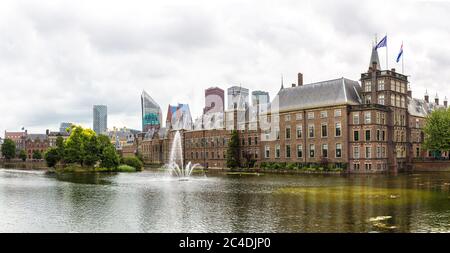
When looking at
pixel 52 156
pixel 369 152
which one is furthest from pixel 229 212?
pixel 52 156

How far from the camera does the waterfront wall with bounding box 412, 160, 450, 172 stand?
79.1m

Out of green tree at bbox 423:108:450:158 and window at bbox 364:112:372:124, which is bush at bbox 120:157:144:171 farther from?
green tree at bbox 423:108:450:158

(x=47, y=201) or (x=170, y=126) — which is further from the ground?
(x=170, y=126)

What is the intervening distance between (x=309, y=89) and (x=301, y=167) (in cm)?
1675

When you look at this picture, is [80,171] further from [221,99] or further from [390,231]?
[390,231]

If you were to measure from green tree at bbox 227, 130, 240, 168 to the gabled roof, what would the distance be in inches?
504

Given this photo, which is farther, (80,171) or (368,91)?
(80,171)

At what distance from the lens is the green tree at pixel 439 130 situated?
78.8 metres

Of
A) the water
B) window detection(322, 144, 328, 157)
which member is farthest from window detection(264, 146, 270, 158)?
the water

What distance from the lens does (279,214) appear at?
27797mm

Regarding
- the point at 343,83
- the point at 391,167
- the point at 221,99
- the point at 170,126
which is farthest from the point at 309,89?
the point at 170,126

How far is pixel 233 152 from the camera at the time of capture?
99000 millimetres

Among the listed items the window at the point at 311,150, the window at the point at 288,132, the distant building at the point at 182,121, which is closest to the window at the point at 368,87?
the window at the point at 311,150
